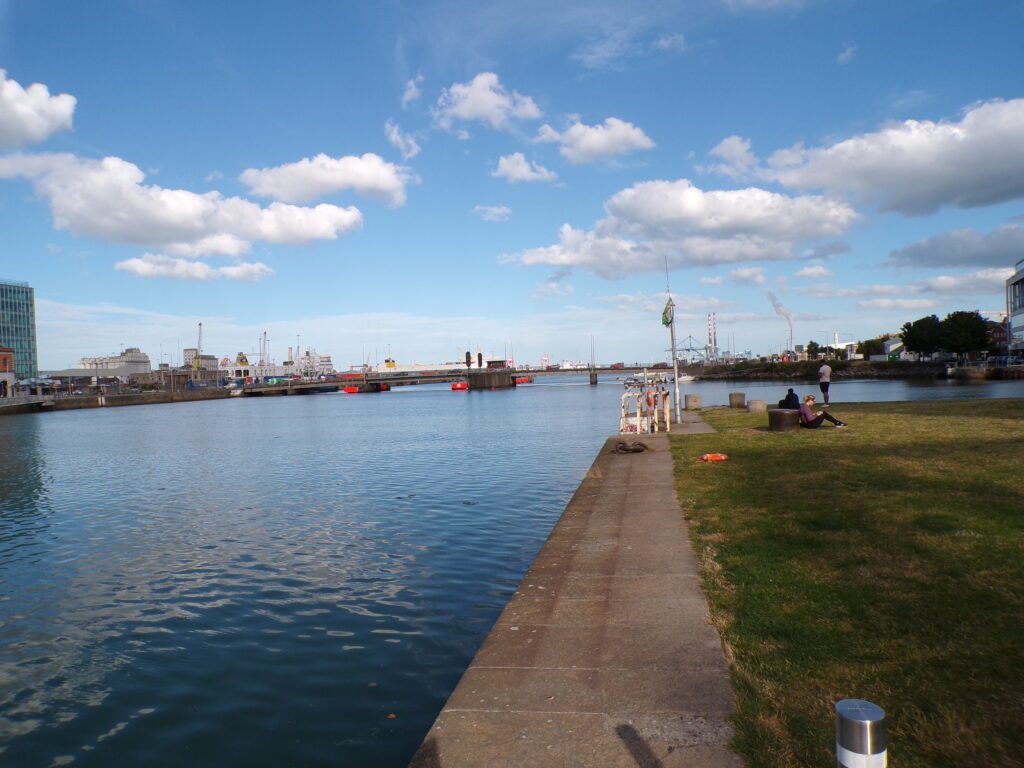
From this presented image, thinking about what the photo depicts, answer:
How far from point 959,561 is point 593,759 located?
5.66m

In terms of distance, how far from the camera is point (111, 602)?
483 inches

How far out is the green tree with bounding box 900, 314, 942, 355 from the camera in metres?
128

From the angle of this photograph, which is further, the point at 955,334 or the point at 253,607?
the point at 955,334

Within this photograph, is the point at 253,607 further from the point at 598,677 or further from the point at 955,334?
the point at 955,334

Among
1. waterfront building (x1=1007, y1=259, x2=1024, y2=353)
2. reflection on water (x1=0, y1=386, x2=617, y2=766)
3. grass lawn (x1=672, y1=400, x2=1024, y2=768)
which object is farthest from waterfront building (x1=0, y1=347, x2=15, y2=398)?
waterfront building (x1=1007, y1=259, x2=1024, y2=353)

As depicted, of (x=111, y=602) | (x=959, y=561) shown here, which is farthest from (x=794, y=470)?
(x=111, y=602)

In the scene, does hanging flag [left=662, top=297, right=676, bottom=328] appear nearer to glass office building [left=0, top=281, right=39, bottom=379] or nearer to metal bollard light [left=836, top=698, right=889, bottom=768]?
metal bollard light [left=836, top=698, right=889, bottom=768]

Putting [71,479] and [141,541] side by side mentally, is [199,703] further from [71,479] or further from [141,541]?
[71,479]

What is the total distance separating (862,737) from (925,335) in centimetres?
14856

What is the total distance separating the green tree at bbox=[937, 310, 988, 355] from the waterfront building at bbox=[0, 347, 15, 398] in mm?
162021

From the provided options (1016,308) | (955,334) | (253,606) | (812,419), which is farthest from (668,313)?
(1016,308)

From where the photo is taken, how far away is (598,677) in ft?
19.1

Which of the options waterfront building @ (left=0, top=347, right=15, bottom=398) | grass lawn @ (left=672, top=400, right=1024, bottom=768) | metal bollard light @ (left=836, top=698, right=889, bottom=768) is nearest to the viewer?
metal bollard light @ (left=836, top=698, right=889, bottom=768)

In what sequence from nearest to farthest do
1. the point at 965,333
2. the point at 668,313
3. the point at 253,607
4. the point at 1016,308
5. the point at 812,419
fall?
the point at 253,607 < the point at 812,419 < the point at 668,313 < the point at 965,333 < the point at 1016,308
